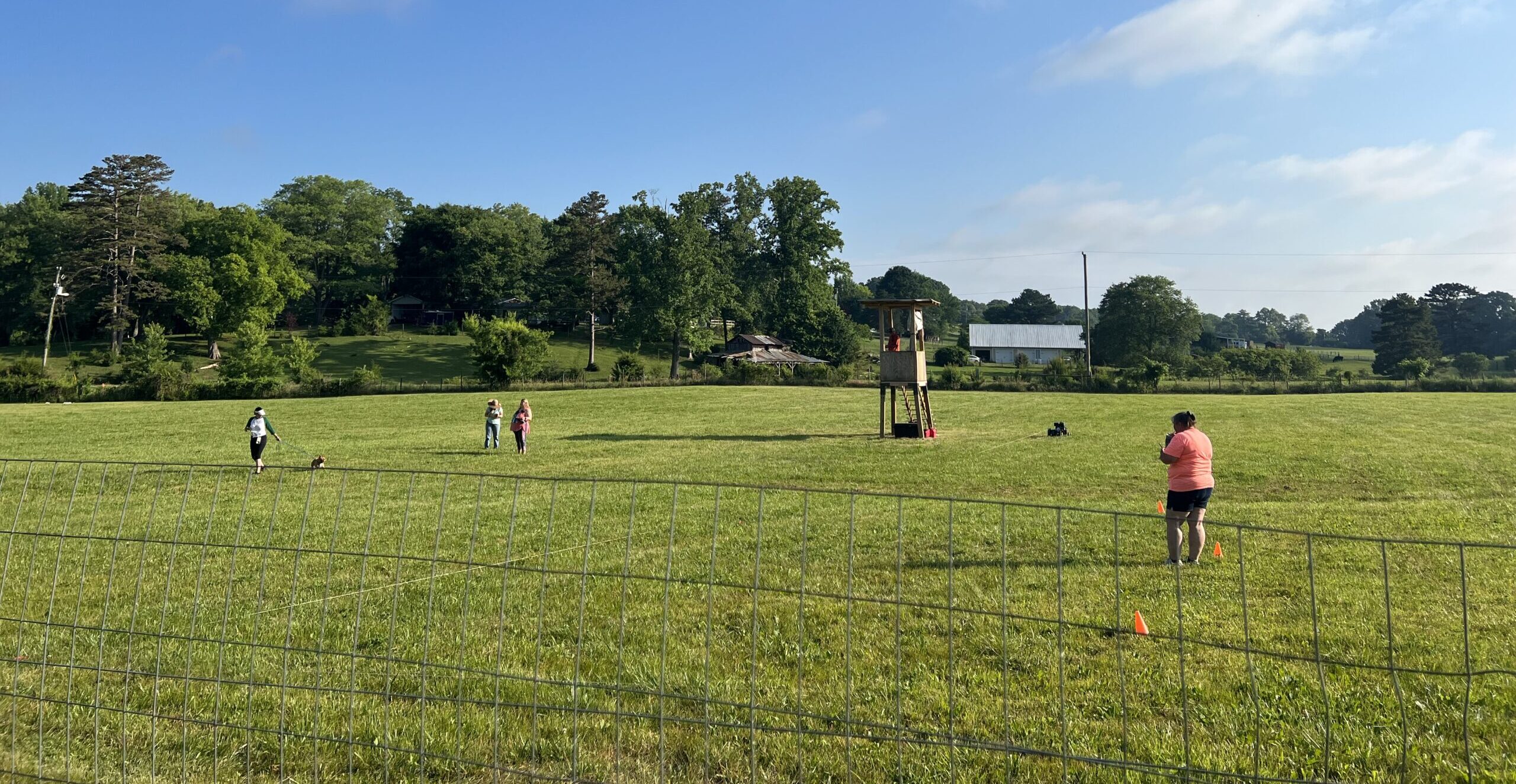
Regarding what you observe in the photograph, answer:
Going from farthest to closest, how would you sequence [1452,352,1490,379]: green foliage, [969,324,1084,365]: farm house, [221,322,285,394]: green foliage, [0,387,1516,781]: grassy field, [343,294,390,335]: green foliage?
[969,324,1084,365]: farm house
[343,294,390,335]: green foliage
[1452,352,1490,379]: green foliage
[221,322,285,394]: green foliage
[0,387,1516,781]: grassy field

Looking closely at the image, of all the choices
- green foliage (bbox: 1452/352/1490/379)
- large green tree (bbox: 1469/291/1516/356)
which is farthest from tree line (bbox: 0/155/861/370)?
large green tree (bbox: 1469/291/1516/356)

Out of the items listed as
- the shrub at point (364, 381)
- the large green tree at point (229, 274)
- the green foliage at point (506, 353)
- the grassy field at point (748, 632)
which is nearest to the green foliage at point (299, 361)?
the shrub at point (364, 381)

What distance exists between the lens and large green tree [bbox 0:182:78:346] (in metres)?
75.4

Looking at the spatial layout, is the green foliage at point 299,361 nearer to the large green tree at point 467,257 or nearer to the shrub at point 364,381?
the shrub at point 364,381

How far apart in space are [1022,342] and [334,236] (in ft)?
272

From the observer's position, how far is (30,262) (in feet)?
260

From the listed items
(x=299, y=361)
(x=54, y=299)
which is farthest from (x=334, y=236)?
(x=299, y=361)

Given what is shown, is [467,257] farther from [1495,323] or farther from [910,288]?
[1495,323]

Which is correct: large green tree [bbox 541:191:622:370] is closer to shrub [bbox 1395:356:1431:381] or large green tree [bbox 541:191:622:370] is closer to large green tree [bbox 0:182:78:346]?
large green tree [bbox 0:182:78:346]

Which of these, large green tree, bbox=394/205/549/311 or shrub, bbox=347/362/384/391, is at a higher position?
large green tree, bbox=394/205/549/311

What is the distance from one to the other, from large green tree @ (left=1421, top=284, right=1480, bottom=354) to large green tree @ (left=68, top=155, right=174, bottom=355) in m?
128

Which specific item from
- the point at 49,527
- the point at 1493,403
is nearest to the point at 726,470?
the point at 49,527

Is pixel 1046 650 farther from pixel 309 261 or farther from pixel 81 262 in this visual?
pixel 309 261

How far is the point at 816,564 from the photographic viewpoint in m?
9.47
